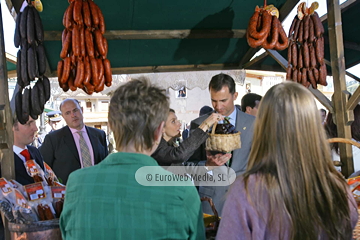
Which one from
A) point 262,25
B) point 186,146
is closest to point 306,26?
point 262,25

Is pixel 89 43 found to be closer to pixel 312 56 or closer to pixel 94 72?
pixel 94 72

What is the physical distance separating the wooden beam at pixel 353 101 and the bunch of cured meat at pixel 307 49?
37 cm

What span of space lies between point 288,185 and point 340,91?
8.86 ft

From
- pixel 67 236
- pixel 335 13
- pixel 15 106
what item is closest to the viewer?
pixel 67 236

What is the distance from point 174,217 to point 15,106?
6.88ft

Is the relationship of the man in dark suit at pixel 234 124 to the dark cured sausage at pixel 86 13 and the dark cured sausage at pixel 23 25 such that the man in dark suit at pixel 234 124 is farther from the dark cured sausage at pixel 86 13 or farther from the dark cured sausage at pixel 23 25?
the dark cured sausage at pixel 23 25

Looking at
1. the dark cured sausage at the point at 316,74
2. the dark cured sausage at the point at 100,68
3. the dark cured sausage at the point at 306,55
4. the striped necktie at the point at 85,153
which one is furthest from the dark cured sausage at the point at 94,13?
the dark cured sausage at the point at 316,74

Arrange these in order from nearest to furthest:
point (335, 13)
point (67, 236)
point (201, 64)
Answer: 1. point (67, 236)
2. point (335, 13)
3. point (201, 64)

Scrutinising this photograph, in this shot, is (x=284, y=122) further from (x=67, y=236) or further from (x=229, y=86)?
(x=229, y=86)

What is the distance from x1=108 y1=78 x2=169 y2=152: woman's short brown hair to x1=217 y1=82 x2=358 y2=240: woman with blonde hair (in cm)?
47

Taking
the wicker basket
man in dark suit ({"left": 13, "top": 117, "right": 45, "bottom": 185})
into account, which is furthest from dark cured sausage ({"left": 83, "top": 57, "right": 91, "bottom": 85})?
the wicker basket

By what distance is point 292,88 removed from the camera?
4.10 ft

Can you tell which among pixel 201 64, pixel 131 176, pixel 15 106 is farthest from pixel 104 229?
pixel 201 64

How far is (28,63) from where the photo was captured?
2604mm
